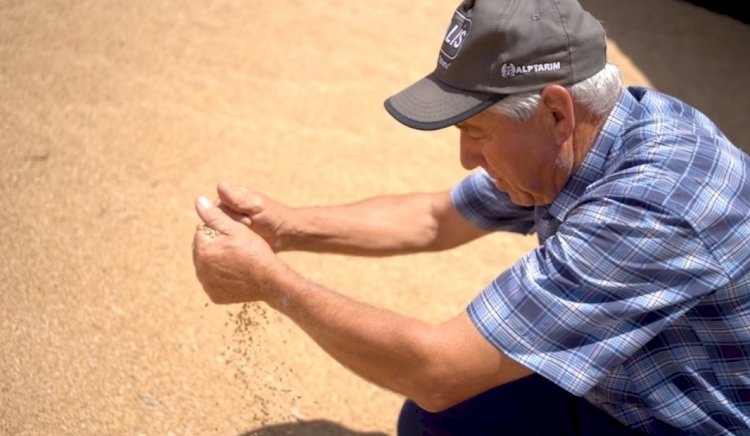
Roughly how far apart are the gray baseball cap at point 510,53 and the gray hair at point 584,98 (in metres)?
0.02

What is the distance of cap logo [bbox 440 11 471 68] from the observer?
2211 mm

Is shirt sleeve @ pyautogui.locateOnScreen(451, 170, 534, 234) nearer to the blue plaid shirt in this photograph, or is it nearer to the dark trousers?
the dark trousers

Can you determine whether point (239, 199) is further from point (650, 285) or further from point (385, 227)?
point (650, 285)

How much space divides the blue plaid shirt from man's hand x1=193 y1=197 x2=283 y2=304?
602 mm

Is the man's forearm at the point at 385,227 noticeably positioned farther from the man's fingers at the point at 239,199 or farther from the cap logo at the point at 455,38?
the cap logo at the point at 455,38

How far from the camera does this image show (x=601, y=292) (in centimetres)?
198

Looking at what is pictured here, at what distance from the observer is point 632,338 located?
6.59ft

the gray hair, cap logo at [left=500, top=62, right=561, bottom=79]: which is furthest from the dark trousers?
cap logo at [left=500, top=62, right=561, bottom=79]

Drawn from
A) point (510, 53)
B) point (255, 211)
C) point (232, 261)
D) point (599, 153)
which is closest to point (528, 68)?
point (510, 53)

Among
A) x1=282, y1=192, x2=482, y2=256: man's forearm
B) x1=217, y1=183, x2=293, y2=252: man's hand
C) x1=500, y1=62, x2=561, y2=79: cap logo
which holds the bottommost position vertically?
x1=282, y1=192, x2=482, y2=256: man's forearm

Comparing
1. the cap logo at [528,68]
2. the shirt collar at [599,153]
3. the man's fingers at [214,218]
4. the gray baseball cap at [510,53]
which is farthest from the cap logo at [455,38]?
the man's fingers at [214,218]

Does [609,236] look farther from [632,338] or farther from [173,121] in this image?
[173,121]

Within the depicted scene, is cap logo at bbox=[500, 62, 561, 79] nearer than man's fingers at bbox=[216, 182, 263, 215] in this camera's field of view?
Yes

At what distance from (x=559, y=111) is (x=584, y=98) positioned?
8cm
